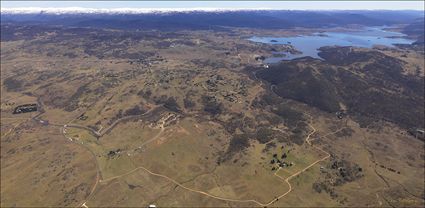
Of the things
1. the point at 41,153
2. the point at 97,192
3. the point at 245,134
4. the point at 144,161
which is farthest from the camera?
the point at 245,134

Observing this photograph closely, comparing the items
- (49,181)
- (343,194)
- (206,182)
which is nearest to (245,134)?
(206,182)

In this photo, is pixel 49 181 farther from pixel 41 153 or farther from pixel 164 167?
pixel 164 167

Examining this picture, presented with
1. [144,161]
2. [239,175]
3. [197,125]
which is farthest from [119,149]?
[239,175]

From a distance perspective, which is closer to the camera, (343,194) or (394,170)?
(343,194)

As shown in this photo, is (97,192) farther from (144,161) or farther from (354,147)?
(354,147)

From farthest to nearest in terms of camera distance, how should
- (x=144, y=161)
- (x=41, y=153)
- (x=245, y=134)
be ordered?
(x=245, y=134)
(x=41, y=153)
(x=144, y=161)

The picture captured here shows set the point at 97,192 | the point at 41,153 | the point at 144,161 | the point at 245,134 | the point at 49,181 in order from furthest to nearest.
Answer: the point at 245,134 < the point at 41,153 < the point at 144,161 < the point at 49,181 < the point at 97,192

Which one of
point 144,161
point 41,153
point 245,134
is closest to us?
point 144,161

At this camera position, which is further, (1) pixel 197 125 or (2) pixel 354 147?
(1) pixel 197 125
